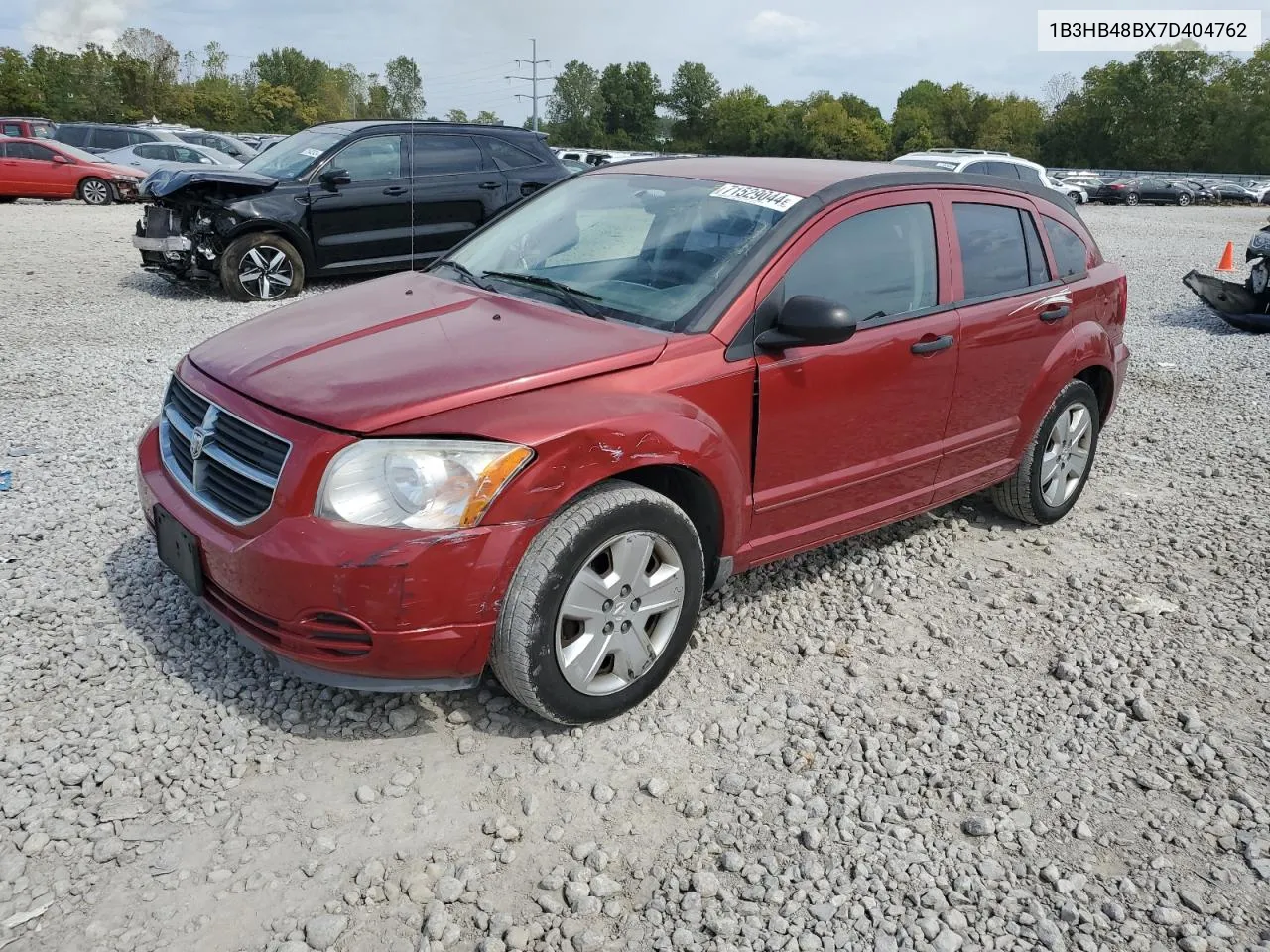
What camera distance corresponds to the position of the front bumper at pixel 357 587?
274 centimetres

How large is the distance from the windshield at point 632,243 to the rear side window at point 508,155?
696cm

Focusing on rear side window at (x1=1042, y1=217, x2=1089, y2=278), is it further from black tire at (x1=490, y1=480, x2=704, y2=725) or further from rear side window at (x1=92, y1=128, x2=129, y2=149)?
rear side window at (x1=92, y1=128, x2=129, y2=149)

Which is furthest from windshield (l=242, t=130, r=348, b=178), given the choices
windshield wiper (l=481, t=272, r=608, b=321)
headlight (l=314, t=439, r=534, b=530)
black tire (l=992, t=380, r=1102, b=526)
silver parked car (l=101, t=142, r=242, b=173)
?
silver parked car (l=101, t=142, r=242, b=173)

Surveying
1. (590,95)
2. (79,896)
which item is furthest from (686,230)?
(590,95)

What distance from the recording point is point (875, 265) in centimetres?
386

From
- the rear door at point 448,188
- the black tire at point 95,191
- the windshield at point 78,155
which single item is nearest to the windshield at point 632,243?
the rear door at point 448,188

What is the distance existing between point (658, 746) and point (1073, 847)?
4.03 feet

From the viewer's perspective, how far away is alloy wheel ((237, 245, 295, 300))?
9820mm

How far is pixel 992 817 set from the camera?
9.53ft

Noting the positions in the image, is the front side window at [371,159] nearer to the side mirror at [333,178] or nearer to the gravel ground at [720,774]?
the side mirror at [333,178]

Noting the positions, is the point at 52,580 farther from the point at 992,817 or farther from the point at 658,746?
the point at 992,817

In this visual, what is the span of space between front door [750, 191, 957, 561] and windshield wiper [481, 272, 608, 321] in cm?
61

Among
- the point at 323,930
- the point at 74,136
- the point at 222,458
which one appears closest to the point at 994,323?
the point at 222,458

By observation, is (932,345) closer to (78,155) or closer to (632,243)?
(632,243)
